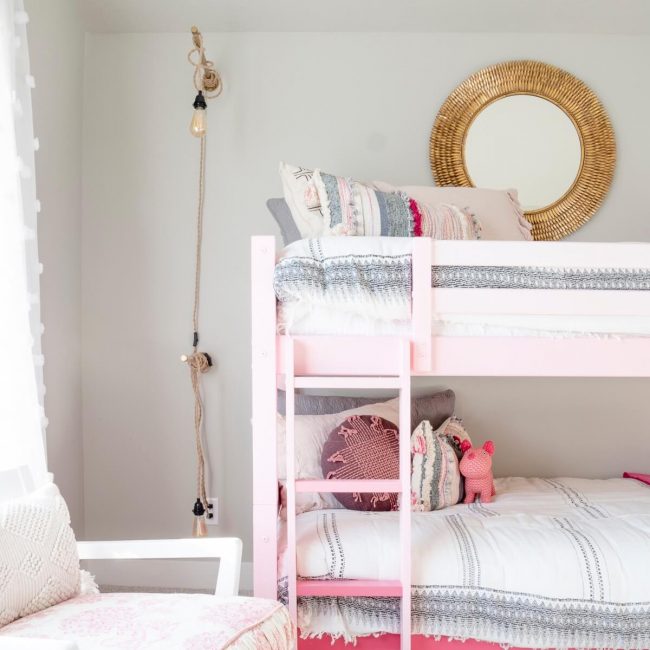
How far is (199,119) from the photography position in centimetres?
271

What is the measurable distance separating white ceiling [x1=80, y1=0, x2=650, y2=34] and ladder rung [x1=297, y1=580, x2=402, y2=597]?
205 centimetres

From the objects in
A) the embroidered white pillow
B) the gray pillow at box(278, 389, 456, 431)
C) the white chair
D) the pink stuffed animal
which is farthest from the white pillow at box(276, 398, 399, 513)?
the embroidered white pillow

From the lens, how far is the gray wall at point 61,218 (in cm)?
249

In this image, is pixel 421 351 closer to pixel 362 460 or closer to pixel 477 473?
pixel 362 460

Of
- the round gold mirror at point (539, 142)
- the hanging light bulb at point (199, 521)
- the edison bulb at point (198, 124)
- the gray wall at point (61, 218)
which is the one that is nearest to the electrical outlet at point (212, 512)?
the hanging light bulb at point (199, 521)

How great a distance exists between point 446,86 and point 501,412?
4.50 ft

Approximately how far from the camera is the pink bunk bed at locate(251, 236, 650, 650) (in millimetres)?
1809

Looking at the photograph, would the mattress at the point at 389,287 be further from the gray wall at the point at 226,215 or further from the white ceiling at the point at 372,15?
the white ceiling at the point at 372,15

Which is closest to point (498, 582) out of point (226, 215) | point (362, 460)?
point (362, 460)

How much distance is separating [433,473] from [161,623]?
107 centimetres

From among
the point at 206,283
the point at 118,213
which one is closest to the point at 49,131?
the point at 118,213

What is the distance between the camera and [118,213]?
9.70ft

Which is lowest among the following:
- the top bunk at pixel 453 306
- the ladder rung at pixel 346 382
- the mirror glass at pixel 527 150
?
the ladder rung at pixel 346 382

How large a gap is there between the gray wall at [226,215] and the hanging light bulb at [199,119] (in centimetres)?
20
